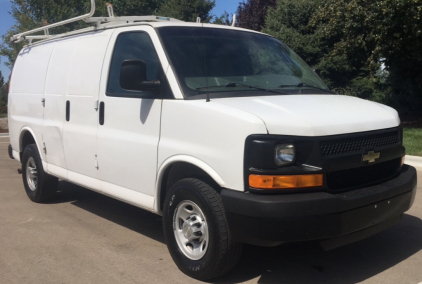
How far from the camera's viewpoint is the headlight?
3574 millimetres

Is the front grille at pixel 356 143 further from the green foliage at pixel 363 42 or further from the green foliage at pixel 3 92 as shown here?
the green foliage at pixel 3 92

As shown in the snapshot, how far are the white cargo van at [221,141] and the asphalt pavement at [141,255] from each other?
45 cm

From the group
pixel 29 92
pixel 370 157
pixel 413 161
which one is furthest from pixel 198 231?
pixel 413 161

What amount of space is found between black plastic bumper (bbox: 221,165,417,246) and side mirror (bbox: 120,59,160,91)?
1233 millimetres

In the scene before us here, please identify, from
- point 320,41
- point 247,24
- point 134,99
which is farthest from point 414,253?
point 247,24

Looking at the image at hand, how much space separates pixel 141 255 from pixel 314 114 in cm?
217

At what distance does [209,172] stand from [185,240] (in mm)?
746

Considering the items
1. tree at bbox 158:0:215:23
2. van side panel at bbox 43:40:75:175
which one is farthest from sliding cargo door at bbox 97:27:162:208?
tree at bbox 158:0:215:23

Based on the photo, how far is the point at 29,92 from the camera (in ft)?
22.5

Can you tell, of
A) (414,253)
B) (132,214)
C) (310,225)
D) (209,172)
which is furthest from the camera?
(132,214)

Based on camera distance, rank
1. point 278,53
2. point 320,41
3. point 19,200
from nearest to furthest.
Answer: point 278,53, point 19,200, point 320,41

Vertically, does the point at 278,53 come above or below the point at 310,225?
above

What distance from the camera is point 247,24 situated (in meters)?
30.8

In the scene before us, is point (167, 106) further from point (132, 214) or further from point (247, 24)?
point (247, 24)
